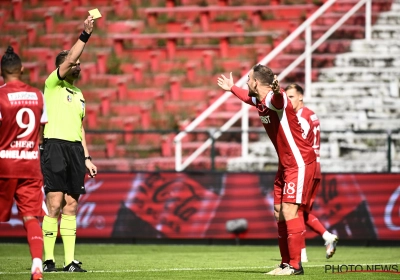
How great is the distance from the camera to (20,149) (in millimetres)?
8836

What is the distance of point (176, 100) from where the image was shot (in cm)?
2175

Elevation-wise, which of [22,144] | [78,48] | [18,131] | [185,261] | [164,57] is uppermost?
[164,57]

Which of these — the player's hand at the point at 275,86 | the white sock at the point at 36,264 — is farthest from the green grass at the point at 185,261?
the player's hand at the point at 275,86

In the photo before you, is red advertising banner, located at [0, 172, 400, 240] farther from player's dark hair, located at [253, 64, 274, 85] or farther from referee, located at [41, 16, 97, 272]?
player's dark hair, located at [253, 64, 274, 85]

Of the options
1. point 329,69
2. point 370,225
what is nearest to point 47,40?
point 329,69

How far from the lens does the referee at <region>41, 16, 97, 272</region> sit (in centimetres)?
1033

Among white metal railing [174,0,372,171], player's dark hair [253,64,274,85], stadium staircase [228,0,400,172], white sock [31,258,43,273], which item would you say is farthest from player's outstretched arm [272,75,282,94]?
stadium staircase [228,0,400,172]

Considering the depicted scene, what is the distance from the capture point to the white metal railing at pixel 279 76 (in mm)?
17984

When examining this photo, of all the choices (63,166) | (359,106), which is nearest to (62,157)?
(63,166)

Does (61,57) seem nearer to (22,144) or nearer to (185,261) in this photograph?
(22,144)

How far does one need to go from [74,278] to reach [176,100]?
12573 mm

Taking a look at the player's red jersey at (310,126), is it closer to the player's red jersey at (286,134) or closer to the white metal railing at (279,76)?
the player's red jersey at (286,134)

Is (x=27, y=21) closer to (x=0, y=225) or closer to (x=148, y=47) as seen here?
(x=148, y=47)

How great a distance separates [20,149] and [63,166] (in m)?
1.54
